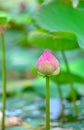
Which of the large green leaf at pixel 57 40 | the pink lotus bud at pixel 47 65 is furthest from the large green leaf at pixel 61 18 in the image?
the pink lotus bud at pixel 47 65

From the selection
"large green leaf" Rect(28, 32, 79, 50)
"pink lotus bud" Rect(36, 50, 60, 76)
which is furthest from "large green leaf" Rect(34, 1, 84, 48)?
"pink lotus bud" Rect(36, 50, 60, 76)

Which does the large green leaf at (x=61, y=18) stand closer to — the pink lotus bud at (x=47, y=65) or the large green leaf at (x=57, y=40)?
the large green leaf at (x=57, y=40)

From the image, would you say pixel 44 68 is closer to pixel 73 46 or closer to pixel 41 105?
pixel 73 46

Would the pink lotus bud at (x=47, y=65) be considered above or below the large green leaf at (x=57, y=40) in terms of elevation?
below

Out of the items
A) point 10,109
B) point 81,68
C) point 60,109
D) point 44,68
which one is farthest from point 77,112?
point 81,68

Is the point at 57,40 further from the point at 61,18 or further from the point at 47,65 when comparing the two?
the point at 47,65
